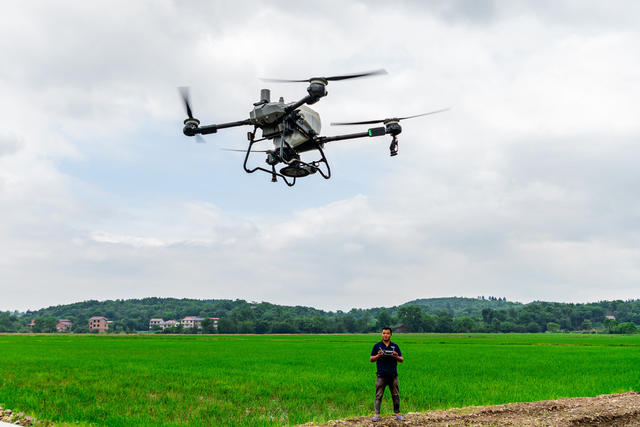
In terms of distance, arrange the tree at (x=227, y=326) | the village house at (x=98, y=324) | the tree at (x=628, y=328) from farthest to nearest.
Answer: the village house at (x=98, y=324), the tree at (x=628, y=328), the tree at (x=227, y=326)

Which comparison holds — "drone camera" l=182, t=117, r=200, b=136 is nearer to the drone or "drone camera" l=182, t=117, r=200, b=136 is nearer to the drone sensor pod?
the drone

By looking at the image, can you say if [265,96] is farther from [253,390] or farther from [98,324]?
[98,324]

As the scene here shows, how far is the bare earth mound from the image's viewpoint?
1014 cm

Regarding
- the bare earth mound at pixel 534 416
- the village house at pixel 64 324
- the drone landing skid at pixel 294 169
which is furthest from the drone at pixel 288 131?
the village house at pixel 64 324

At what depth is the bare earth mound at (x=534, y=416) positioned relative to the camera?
33.3 ft

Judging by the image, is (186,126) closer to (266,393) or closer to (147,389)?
(266,393)

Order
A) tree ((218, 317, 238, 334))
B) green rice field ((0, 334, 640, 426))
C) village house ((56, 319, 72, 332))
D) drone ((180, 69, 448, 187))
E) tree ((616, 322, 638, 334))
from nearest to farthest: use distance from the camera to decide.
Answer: drone ((180, 69, 448, 187)) < green rice field ((0, 334, 640, 426)) < tree ((218, 317, 238, 334)) < tree ((616, 322, 638, 334)) < village house ((56, 319, 72, 332))

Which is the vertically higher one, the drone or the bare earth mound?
the drone

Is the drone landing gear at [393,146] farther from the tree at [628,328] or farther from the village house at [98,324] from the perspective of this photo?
the village house at [98,324]

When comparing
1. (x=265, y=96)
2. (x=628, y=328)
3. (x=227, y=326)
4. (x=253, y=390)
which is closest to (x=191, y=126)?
(x=265, y=96)

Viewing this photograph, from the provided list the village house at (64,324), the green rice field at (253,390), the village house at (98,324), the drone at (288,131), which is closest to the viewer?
the drone at (288,131)

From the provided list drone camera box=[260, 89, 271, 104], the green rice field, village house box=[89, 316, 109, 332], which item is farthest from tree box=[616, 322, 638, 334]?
village house box=[89, 316, 109, 332]

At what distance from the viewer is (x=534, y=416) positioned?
11.1 m

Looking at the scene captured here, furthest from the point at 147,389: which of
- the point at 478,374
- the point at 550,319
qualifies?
the point at 550,319
